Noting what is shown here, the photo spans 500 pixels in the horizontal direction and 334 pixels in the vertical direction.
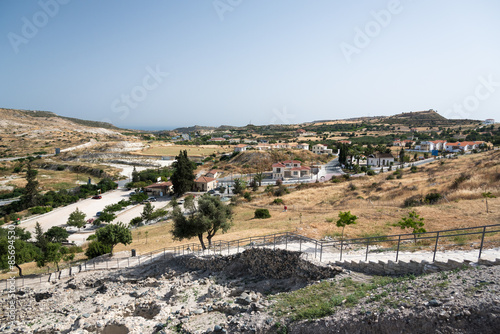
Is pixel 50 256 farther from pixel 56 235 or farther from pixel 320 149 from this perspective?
pixel 320 149

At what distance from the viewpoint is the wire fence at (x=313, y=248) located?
13.0 meters

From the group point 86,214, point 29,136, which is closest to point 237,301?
point 86,214

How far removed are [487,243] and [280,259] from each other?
30.9ft

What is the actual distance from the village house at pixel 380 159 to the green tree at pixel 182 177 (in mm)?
53904

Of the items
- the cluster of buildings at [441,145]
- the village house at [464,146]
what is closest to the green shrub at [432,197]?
the cluster of buildings at [441,145]

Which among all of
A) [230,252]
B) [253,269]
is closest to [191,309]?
[253,269]

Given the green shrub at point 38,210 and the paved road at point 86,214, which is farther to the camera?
the green shrub at point 38,210

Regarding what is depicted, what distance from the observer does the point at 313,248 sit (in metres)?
15.4

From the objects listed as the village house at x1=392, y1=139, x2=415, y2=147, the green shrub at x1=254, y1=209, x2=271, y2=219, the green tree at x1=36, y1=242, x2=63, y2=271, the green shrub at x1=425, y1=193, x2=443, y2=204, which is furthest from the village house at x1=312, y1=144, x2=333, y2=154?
the green tree at x1=36, y1=242, x2=63, y2=271

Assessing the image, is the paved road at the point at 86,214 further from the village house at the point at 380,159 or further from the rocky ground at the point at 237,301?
the village house at the point at 380,159

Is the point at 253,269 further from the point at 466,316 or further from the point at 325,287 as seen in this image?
the point at 466,316

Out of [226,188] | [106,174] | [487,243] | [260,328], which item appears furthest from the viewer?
[106,174]

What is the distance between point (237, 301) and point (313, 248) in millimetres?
5343

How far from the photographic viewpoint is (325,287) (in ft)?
35.7
